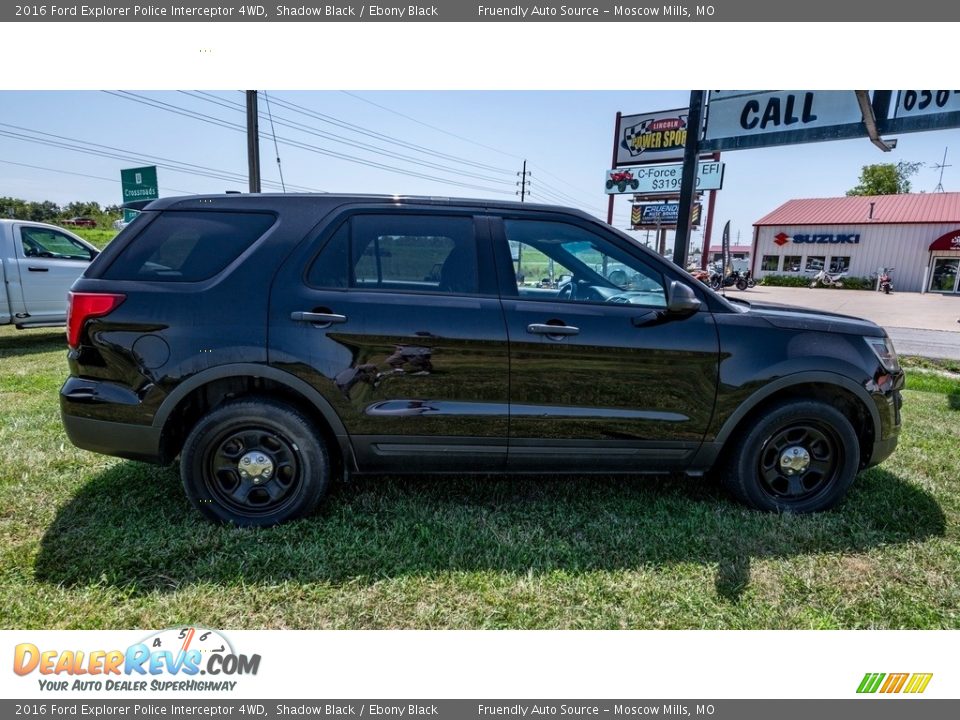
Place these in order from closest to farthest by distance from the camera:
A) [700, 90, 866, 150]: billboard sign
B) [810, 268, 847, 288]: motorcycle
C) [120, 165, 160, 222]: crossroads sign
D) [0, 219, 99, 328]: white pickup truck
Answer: [700, 90, 866, 150]: billboard sign, [0, 219, 99, 328]: white pickup truck, [120, 165, 160, 222]: crossroads sign, [810, 268, 847, 288]: motorcycle

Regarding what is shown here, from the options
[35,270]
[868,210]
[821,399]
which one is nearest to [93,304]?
[821,399]

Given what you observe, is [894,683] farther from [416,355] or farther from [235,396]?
[235,396]

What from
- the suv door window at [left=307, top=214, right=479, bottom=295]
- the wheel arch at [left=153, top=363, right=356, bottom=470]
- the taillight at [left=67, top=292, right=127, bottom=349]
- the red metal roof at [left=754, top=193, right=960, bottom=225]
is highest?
the red metal roof at [left=754, top=193, right=960, bottom=225]

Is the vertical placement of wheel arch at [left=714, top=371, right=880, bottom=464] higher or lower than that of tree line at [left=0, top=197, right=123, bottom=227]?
lower

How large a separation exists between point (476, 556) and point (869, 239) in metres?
40.6

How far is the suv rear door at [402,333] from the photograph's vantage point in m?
2.64

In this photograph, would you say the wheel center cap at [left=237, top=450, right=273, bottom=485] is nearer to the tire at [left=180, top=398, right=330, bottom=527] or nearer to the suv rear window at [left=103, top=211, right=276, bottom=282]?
the tire at [left=180, top=398, right=330, bottom=527]

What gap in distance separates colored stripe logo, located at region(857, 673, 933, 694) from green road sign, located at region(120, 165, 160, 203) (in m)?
12.8

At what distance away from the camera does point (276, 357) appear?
2621mm

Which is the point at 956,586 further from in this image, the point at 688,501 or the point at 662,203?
the point at 662,203

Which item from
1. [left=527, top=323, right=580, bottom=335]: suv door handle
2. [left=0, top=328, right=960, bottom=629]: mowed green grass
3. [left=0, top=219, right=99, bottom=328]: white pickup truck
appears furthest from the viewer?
[left=0, top=219, right=99, bottom=328]: white pickup truck

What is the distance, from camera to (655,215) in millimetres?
30094

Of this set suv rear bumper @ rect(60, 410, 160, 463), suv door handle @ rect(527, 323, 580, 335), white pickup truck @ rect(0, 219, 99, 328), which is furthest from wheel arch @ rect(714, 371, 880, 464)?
white pickup truck @ rect(0, 219, 99, 328)

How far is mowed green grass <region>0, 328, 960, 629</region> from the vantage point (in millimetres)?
2201
